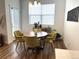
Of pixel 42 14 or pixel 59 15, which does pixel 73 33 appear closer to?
pixel 59 15

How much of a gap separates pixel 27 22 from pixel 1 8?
2203mm

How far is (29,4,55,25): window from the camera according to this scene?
621cm

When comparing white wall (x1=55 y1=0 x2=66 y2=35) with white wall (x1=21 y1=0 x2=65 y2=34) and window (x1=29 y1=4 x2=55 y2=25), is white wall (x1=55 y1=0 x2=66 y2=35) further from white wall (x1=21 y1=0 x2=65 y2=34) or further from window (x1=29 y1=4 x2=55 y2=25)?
window (x1=29 y1=4 x2=55 y2=25)

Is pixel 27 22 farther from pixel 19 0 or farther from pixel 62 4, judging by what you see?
pixel 62 4

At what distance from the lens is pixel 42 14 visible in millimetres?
6379

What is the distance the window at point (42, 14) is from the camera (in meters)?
6.21

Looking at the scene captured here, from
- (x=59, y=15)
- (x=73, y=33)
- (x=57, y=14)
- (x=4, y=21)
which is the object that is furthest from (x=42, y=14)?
(x=73, y=33)

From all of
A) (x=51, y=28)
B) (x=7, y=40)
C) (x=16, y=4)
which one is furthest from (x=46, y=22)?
(x=7, y=40)

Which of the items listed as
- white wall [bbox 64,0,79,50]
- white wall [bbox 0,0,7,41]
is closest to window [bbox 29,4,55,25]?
white wall [bbox 0,0,7,41]

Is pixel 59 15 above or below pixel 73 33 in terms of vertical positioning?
above

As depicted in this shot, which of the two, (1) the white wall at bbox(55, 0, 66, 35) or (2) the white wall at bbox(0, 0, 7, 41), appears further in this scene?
(1) the white wall at bbox(55, 0, 66, 35)

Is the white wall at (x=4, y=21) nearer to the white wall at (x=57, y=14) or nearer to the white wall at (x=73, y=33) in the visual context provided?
the white wall at (x=57, y=14)

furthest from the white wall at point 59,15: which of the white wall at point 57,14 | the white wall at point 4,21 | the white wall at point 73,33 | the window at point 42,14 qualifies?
the white wall at point 4,21

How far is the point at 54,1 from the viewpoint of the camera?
5984 mm
